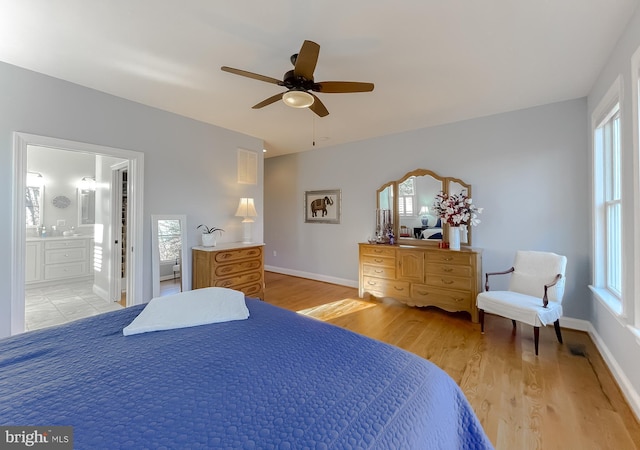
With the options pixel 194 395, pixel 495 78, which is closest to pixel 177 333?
pixel 194 395

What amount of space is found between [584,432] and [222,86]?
3.91m

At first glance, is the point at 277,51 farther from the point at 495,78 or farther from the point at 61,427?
the point at 61,427

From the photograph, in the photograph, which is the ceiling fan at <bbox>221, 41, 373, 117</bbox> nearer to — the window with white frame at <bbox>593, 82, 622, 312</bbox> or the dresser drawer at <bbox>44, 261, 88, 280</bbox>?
the window with white frame at <bbox>593, 82, 622, 312</bbox>

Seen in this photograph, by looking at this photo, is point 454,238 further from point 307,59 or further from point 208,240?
point 208,240

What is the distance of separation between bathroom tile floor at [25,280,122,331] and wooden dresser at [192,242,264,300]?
1.29 metres

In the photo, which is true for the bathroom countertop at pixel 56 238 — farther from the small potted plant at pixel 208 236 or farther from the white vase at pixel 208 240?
the white vase at pixel 208 240

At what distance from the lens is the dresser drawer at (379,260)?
3.91m

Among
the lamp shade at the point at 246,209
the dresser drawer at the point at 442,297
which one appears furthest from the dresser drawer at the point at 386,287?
the lamp shade at the point at 246,209

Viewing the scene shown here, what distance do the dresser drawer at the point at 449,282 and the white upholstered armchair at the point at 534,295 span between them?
42 centimetres

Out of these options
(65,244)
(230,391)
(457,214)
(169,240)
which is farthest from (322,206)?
(65,244)

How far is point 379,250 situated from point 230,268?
2172mm

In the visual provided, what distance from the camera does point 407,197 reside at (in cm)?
416

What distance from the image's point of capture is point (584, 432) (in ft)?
5.29

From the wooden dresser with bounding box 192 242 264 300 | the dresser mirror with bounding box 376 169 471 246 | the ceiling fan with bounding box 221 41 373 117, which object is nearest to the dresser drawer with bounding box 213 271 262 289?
the wooden dresser with bounding box 192 242 264 300
